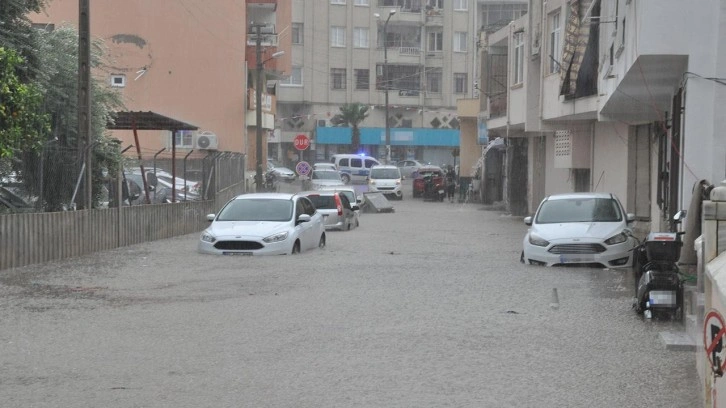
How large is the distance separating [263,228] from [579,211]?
5997 millimetres

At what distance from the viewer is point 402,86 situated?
85.1m

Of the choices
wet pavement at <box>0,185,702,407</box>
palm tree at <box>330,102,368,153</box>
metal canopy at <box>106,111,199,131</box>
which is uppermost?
palm tree at <box>330,102,368,153</box>

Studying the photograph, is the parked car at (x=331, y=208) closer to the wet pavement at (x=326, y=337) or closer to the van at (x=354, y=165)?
→ the wet pavement at (x=326, y=337)

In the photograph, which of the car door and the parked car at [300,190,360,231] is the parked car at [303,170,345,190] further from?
the car door

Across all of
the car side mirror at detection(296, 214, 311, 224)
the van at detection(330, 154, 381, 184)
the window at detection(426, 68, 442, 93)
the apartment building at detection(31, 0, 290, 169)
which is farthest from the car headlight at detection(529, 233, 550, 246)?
the window at detection(426, 68, 442, 93)

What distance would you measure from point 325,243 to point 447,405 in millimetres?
17423

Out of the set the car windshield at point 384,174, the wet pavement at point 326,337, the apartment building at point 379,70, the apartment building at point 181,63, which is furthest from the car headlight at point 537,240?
the apartment building at point 379,70

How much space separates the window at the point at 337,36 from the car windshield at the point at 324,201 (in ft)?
169

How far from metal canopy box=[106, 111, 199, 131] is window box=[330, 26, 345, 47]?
172 feet

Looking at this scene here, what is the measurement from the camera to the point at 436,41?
85625 mm

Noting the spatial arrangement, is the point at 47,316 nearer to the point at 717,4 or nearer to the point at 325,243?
the point at 717,4

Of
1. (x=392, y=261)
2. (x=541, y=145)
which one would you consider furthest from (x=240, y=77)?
(x=392, y=261)

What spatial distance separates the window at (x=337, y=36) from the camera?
3258 inches

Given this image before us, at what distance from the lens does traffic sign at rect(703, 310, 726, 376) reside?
614 cm
